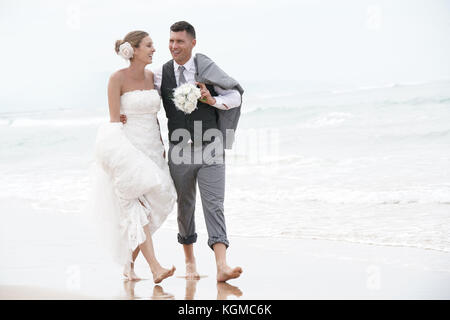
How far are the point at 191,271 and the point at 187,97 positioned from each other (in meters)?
1.31

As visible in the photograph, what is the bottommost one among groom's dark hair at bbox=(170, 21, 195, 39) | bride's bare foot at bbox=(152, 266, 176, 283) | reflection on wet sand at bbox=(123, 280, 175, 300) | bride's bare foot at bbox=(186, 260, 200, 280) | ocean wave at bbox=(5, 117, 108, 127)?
reflection on wet sand at bbox=(123, 280, 175, 300)

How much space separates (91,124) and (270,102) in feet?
26.4

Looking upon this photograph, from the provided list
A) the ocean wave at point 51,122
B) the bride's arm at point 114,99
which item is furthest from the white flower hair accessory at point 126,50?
the ocean wave at point 51,122

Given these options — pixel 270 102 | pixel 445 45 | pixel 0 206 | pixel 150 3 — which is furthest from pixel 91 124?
pixel 445 45

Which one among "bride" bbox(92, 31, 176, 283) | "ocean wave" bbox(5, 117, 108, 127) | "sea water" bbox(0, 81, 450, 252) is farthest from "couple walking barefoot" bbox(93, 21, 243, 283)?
"ocean wave" bbox(5, 117, 108, 127)

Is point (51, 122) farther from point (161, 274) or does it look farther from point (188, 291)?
point (188, 291)

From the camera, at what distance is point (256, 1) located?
39.3 metres

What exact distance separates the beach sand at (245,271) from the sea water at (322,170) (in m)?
0.50

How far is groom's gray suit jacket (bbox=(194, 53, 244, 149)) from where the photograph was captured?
4.67 meters

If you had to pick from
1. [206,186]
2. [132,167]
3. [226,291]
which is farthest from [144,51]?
[226,291]

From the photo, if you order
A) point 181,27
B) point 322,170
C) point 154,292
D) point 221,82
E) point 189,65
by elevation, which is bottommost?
point 154,292

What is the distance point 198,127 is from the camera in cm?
465

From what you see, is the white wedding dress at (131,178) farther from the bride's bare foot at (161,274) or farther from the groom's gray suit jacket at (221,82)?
the groom's gray suit jacket at (221,82)

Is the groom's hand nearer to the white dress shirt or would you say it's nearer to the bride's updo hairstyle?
the white dress shirt
